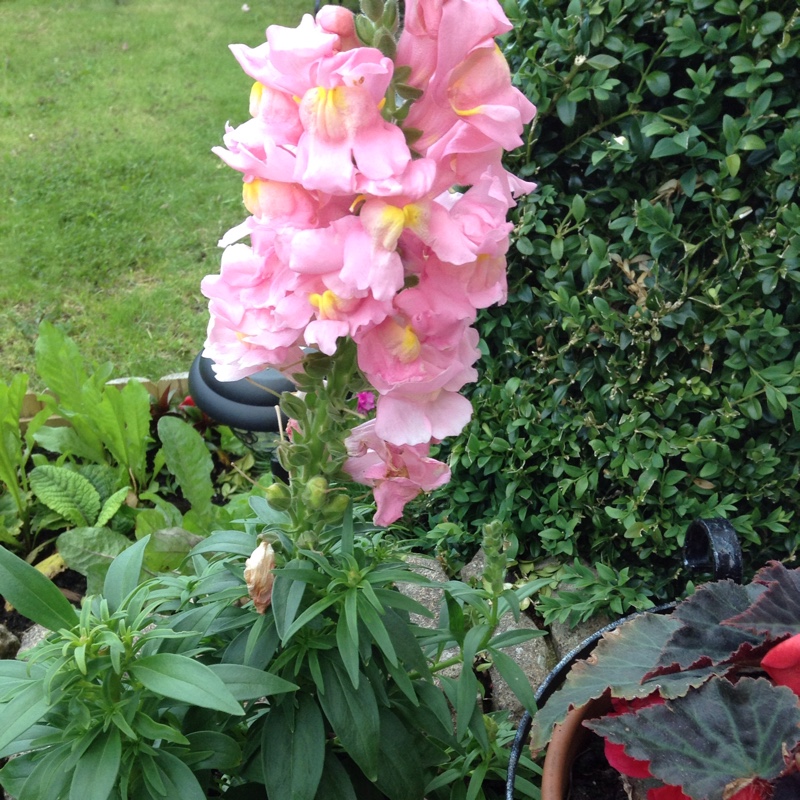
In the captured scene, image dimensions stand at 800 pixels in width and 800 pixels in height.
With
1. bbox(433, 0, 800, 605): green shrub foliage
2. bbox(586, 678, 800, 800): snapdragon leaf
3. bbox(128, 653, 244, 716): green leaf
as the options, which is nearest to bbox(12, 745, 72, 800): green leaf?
bbox(128, 653, 244, 716): green leaf

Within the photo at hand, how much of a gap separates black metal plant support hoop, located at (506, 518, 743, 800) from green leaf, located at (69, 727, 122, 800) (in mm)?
723

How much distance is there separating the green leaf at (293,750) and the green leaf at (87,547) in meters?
1.41

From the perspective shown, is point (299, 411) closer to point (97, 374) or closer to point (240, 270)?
point (240, 270)

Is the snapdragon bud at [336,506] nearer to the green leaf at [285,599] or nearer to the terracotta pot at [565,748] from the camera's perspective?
the green leaf at [285,599]

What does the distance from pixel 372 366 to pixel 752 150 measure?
1.41m

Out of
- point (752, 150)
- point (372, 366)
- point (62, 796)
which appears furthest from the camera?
point (752, 150)

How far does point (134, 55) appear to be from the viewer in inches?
283

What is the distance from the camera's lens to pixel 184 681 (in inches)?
47.8

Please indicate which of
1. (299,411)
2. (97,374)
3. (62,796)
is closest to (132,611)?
(62,796)

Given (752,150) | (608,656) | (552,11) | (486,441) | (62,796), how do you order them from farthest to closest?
1. (486,441)
2. (552,11)
3. (752,150)
4. (608,656)
5. (62,796)

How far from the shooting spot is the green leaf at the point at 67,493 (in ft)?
9.42

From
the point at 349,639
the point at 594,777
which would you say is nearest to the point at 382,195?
the point at 349,639

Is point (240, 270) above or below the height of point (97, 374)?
above

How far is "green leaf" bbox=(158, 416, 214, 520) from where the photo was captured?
2936 mm
